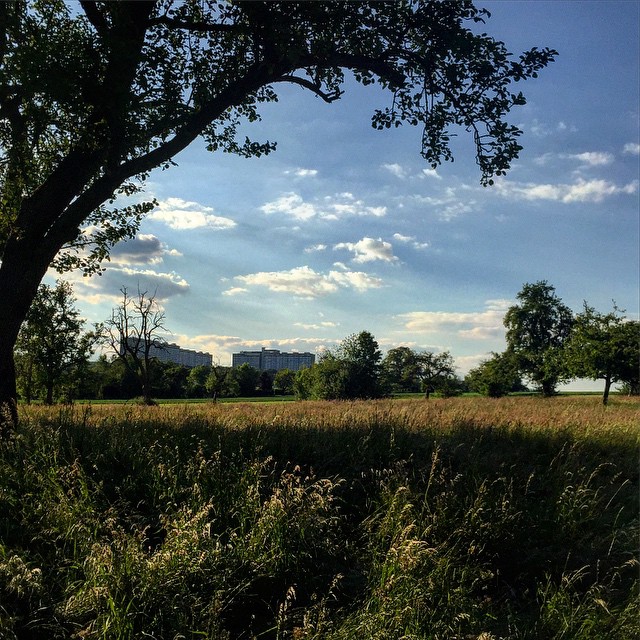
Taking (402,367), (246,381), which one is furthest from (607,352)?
(246,381)

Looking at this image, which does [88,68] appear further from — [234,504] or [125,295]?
[125,295]

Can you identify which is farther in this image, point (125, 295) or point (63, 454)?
point (125, 295)

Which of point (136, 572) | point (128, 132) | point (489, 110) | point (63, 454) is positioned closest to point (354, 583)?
point (136, 572)

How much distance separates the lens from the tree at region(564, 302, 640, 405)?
30.0 metres

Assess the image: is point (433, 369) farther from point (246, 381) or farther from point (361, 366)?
point (246, 381)

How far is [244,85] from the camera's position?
969cm

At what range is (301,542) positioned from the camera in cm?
430

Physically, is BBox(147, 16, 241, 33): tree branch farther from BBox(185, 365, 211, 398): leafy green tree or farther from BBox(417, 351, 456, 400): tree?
BBox(185, 365, 211, 398): leafy green tree

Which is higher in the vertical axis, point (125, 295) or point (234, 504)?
point (125, 295)

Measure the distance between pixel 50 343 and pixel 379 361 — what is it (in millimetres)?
33626

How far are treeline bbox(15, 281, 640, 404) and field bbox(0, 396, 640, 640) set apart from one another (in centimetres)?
2774

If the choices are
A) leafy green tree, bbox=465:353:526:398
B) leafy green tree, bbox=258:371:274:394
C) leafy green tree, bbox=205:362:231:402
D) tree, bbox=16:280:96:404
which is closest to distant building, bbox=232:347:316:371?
leafy green tree, bbox=258:371:274:394

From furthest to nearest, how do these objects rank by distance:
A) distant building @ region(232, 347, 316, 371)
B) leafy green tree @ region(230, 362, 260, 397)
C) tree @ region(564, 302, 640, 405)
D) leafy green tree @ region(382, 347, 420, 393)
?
1. distant building @ region(232, 347, 316, 371)
2. leafy green tree @ region(230, 362, 260, 397)
3. leafy green tree @ region(382, 347, 420, 393)
4. tree @ region(564, 302, 640, 405)

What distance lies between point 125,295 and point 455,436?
128ft
